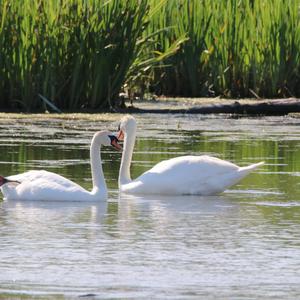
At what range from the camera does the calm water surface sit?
7125mm

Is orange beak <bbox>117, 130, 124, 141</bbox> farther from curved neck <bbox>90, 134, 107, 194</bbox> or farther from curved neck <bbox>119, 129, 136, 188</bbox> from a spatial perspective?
curved neck <bbox>90, 134, 107, 194</bbox>

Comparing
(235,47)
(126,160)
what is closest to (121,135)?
(126,160)

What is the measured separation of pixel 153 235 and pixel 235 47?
39.8 feet

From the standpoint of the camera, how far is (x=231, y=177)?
1130 centimetres

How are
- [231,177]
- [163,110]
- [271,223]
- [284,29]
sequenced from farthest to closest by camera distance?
1. [284,29]
2. [163,110]
3. [231,177]
4. [271,223]

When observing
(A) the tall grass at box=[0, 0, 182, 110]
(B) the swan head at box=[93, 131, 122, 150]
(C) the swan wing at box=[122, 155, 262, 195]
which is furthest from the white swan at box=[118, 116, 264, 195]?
(A) the tall grass at box=[0, 0, 182, 110]

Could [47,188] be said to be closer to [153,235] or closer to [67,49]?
[153,235]

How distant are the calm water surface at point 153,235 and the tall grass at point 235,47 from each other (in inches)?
229

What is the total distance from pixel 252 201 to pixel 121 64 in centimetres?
797

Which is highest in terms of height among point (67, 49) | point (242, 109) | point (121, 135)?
point (67, 49)

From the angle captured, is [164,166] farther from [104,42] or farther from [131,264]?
[104,42]

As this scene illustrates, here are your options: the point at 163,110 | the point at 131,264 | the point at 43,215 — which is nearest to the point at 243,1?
the point at 163,110

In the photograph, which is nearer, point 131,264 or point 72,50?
point 131,264

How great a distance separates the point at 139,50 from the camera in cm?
1891
